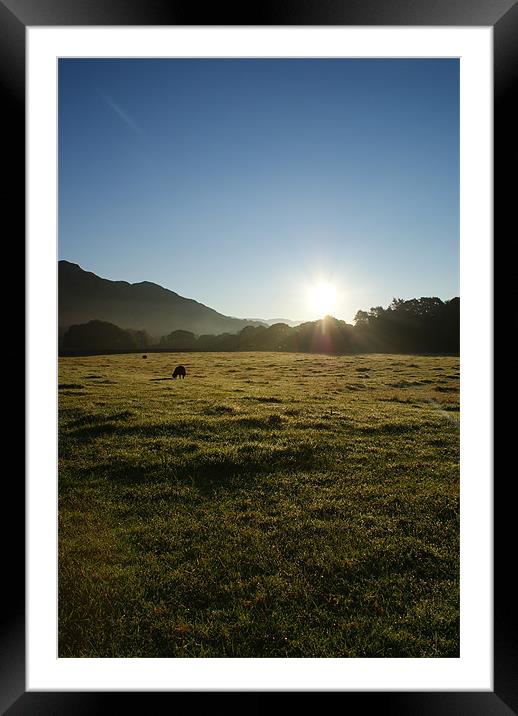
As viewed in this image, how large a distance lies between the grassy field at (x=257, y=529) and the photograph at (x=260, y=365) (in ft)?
0.04

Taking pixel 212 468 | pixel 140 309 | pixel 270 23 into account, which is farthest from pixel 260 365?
pixel 270 23

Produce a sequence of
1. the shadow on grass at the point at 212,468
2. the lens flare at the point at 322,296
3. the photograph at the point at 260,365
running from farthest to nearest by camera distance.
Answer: the lens flare at the point at 322,296 → the shadow on grass at the point at 212,468 → the photograph at the point at 260,365

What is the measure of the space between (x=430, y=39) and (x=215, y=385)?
16.6ft

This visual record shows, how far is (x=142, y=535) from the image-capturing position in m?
2.26

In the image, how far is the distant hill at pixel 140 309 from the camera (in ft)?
20.4

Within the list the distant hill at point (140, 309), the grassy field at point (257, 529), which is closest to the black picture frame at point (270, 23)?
the grassy field at point (257, 529)

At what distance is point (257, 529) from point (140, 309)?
17.8 ft

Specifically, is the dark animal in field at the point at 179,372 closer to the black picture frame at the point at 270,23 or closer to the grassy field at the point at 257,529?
the grassy field at the point at 257,529

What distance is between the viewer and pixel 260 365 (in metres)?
6.93

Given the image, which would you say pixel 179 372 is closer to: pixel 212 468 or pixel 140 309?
pixel 140 309

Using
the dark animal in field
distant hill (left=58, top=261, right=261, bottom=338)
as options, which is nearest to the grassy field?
the dark animal in field
